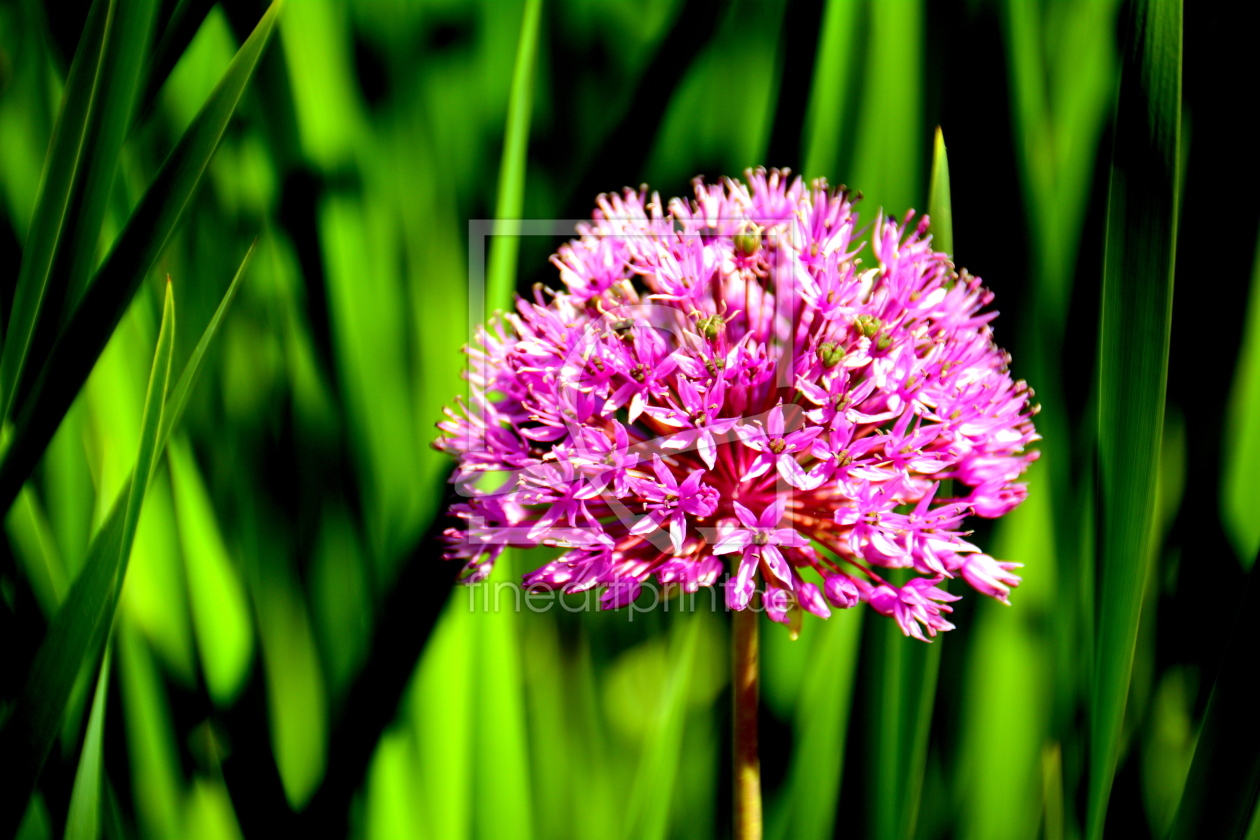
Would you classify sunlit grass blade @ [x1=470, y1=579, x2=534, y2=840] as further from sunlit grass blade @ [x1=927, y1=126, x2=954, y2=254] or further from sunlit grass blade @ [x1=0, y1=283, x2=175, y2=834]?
sunlit grass blade @ [x1=927, y1=126, x2=954, y2=254]

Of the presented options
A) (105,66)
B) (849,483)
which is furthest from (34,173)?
(849,483)

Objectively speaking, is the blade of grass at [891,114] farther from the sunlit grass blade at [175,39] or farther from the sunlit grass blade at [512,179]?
the sunlit grass blade at [175,39]

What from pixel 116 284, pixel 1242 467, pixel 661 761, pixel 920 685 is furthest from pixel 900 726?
pixel 116 284

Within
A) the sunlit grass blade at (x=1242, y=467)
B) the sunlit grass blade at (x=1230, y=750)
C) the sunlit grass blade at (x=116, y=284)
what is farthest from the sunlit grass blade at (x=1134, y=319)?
the sunlit grass blade at (x=116, y=284)

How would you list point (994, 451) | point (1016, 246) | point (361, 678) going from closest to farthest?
point (994, 451) → point (361, 678) → point (1016, 246)

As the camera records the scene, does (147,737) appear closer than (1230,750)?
No

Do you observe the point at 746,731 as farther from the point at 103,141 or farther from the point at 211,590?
the point at 103,141

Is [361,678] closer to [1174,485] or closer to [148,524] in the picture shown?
[148,524]
